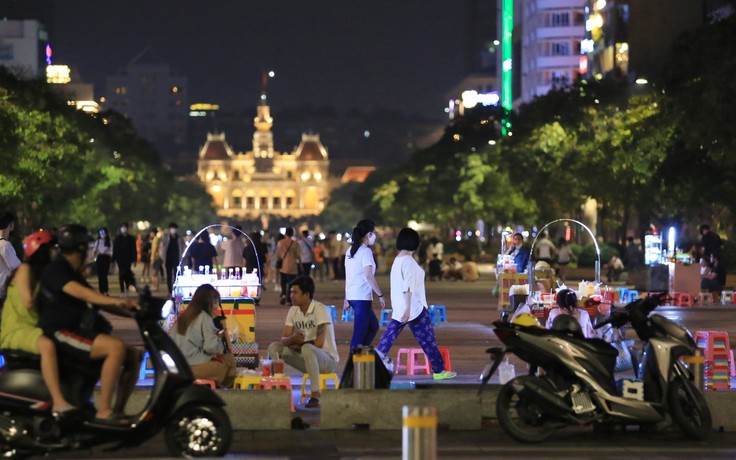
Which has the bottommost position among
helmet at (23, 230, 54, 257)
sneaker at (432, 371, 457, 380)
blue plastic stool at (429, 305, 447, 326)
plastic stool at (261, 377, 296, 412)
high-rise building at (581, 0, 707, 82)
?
sneaker at (432, 371, 457, 380)

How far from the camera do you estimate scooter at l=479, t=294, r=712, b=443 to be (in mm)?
11039

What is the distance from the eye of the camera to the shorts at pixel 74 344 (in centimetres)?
952

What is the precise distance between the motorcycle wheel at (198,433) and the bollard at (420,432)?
7.85 feet

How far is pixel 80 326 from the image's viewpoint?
31.8 feet

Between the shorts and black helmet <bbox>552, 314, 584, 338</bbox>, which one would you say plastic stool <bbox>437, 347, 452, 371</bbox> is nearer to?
black helmet <bbox>552, 314, 584, 338</bbox>

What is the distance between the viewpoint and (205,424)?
984 cm

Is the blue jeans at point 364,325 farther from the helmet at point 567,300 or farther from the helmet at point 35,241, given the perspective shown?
the helmet at point 35,241

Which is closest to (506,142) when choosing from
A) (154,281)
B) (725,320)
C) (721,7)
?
(721,7)

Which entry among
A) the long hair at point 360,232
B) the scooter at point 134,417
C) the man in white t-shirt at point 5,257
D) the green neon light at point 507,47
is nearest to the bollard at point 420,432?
the scooter at point 134,417

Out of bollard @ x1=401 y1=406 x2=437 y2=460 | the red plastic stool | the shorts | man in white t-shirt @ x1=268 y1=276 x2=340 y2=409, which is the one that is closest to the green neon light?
the red plastic stool

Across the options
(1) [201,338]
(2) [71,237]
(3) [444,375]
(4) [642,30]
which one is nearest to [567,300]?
(3) [444,375]

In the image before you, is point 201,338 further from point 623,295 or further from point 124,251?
point 124,251

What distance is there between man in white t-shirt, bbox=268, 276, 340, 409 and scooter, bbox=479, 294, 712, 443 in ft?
8.91

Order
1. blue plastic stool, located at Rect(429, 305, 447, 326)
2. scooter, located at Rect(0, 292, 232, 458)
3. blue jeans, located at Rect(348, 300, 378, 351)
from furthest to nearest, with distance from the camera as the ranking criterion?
1. blue plastic stool, located at Rect(429, 305, 447, 326)
2. blue jeans, located at Rect(348, 300, 378, 351)
3. scooter, located at Rect(0, 292, 232, 458)
